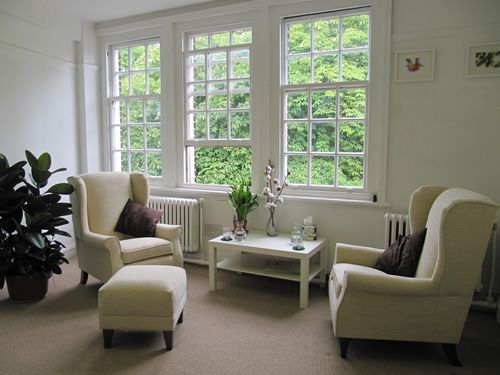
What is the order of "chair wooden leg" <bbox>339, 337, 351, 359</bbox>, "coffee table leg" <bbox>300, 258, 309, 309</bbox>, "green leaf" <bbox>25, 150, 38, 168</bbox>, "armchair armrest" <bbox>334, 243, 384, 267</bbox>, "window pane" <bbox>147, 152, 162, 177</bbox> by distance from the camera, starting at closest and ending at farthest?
"chair wooden leg" <bbox>339, 337, 351, 359</bbox>
"armchair armrest" <bbox>334, 243, 384, 267</bbox>
"coffee table leg" <bbox>300, 258, 309, 309</bbox>
"green leaf" <bbox>25, 150, 38, 168</bbox>
"window pane" <bbox>147, 152, 162, 177</bbox>

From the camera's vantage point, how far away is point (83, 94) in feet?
15.4

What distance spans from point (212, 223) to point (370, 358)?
223cm

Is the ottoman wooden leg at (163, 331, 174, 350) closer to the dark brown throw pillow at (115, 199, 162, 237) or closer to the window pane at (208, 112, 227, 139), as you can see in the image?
the dark brown throw pillow at (115, 199, 162, 237)

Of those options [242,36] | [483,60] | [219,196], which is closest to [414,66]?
[483,60]

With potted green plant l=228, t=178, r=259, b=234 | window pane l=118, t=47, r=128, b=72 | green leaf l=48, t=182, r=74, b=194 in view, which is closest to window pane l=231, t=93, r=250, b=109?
potted green plant l=228, t=178, r=259, b=234

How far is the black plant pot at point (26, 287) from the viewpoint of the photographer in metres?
3.30

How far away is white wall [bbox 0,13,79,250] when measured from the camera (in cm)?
393

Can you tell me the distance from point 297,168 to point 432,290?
1895 millimetres

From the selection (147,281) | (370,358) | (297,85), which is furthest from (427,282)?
(297,85)

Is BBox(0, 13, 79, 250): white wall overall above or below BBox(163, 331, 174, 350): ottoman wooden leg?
above

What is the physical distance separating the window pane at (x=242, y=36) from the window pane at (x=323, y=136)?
113 cm

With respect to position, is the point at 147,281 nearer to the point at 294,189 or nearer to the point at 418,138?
the point at 294,189

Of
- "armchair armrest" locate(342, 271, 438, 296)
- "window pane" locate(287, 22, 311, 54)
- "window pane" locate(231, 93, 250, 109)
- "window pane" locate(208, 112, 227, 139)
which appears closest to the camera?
"armchair armrest" locate(342, 271, 438, 296)

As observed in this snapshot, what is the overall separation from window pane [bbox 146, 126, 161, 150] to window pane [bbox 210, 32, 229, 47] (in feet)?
3.69
